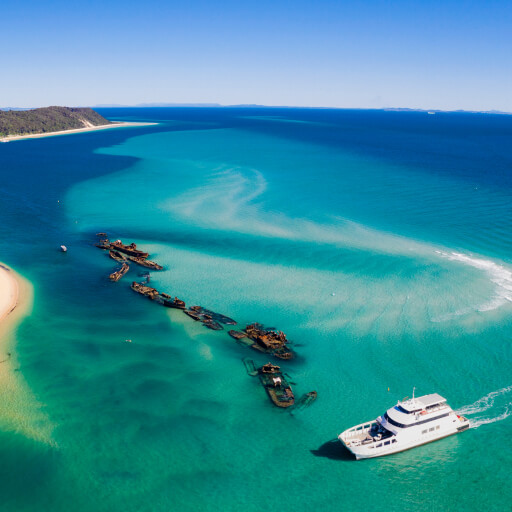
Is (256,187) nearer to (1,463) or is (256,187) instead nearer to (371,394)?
(371,394)

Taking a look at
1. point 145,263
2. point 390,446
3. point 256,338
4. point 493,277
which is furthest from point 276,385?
point 493,277

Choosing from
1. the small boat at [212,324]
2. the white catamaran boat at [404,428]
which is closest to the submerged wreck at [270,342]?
the small boat at [212,324]

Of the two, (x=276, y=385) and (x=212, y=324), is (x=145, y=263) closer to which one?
(x=212, y=324)

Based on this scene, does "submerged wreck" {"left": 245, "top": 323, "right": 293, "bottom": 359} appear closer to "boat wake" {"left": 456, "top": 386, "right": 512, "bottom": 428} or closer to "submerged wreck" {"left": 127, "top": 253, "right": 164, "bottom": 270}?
"boat wake" {"left": 456, "top": 386, "right": 512, "bottom": 428}

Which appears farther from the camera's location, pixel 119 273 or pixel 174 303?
pixel 119 273

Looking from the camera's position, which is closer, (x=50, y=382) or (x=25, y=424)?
(x=25, y=424)

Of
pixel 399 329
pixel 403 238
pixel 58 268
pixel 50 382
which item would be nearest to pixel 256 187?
pixel 403 238
